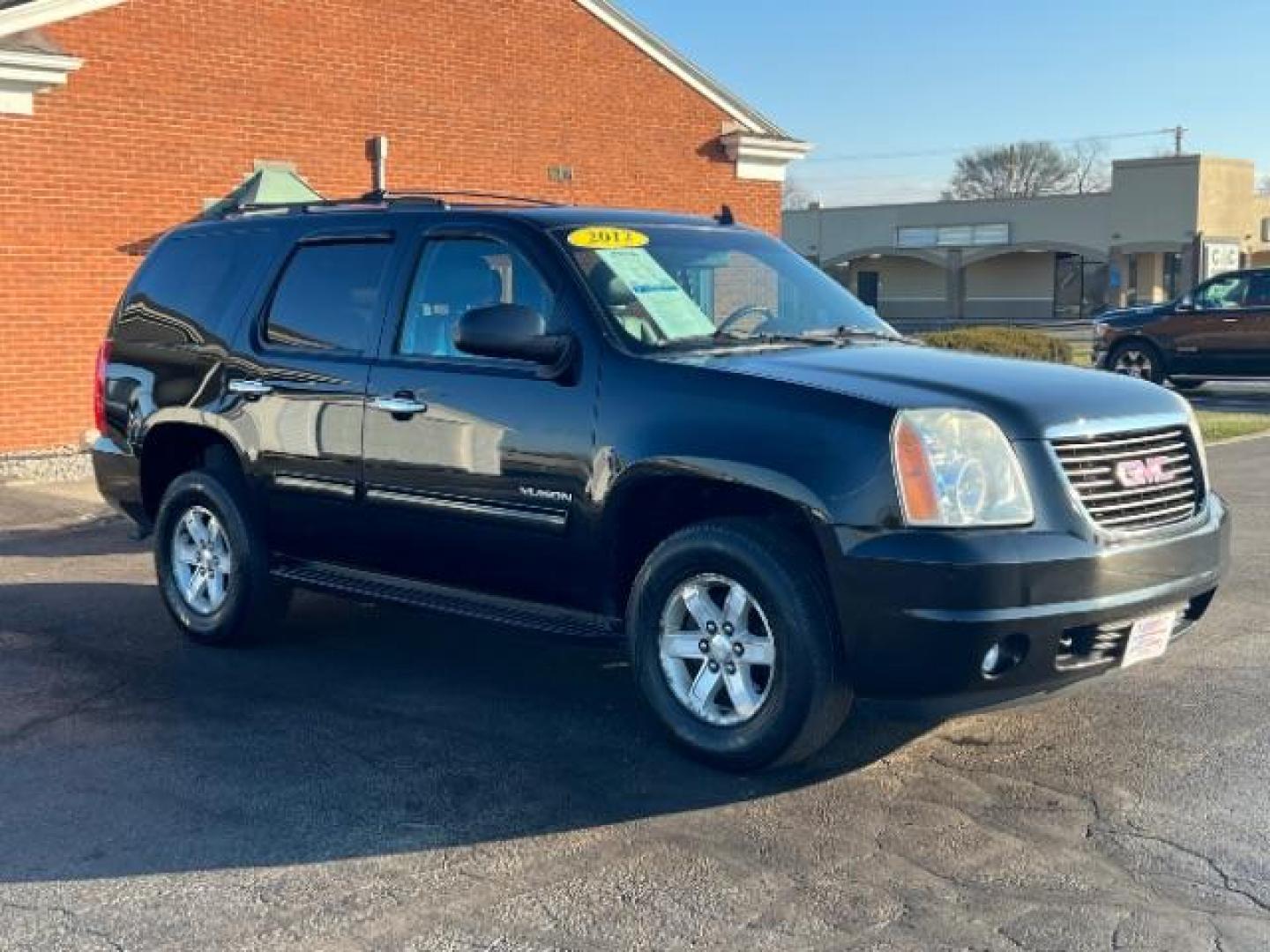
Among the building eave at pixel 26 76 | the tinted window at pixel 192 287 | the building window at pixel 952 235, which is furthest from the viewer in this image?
the building window at pixel 952 235

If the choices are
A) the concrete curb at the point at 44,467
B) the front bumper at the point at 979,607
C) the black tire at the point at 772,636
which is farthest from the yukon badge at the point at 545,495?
the concrete curb at the point at 44,467

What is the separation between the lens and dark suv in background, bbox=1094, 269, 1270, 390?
20.5 metres

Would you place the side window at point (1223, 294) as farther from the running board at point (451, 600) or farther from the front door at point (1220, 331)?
the running board at point (451, 600)

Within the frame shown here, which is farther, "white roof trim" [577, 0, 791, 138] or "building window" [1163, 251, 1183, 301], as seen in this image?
"building window" [1163, 251, 1183, 301]

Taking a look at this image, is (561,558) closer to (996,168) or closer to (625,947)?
(625,947)

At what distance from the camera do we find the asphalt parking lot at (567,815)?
3938 mm

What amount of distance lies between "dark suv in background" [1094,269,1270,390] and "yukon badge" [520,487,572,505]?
17.0 metres

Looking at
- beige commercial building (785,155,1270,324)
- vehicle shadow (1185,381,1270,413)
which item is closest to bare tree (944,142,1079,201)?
beige commercial building (785,155,1270,324)

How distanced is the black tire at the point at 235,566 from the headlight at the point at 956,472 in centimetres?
335

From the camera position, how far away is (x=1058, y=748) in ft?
17.5

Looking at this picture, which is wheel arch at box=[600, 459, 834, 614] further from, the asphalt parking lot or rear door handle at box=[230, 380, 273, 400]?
rear door handle at box=[230, 380, 273, 400]

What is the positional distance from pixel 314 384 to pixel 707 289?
1742mm

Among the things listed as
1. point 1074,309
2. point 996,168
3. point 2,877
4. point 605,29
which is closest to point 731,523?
point 2,877

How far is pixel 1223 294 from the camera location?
2095cm
